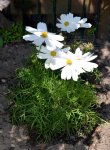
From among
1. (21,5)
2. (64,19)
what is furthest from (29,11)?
(64,19)

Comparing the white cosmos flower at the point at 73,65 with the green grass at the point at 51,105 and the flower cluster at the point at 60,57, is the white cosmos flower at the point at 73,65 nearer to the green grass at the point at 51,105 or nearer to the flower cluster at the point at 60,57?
the flower cluster at the point at 60,57

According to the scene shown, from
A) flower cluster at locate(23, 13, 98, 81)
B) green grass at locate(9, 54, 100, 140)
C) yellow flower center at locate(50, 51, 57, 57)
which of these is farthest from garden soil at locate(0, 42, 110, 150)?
yellow flower center at locate(50, 51, 57, 57)

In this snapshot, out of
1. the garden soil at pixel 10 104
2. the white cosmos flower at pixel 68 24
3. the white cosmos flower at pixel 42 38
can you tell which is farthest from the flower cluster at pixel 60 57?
the garden soil at pixel 10 104

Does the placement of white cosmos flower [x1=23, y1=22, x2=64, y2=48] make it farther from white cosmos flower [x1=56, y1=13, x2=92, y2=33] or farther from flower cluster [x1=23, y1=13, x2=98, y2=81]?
white cosmos flower [x1=56, y1=13, x2=92, y2=33]

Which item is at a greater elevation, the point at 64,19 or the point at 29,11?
the point at 29,11

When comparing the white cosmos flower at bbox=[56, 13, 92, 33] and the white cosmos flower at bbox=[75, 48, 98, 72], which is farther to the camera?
the white cosmos flower at bbox=[56, 13, 92, 33]

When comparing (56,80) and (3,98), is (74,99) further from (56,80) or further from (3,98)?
(3,98)
